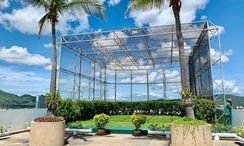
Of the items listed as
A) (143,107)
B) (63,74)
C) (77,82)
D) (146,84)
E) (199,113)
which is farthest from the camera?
(146,84)

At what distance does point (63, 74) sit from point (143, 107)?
987 centimetres

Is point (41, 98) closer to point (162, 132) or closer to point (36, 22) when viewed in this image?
point (36, 22)

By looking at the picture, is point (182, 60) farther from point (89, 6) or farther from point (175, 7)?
point (89, 6)

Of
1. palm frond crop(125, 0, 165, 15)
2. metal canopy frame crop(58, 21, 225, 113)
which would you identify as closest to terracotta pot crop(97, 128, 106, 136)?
palm frond crop(125, 0, 165, 15)

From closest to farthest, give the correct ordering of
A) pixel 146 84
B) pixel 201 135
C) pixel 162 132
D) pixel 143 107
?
1. pixel 201 135
2. pixel 162 132
3. pixel 143 107
4. pixel 146 84

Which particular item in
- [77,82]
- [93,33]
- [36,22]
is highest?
[93,33]

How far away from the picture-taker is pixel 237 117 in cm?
1117

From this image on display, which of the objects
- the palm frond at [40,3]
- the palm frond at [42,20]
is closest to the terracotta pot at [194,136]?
the palm frond at [40,3]

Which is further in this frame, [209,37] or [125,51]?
[125,51]

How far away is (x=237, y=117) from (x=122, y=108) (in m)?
16.0

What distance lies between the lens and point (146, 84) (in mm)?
30266

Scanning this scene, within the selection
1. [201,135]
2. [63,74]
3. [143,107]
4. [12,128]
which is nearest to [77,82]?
[63,74]

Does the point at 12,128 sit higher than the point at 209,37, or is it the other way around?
the point at 209,37

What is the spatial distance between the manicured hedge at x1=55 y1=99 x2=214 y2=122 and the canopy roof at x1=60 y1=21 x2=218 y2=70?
15.7 feet
